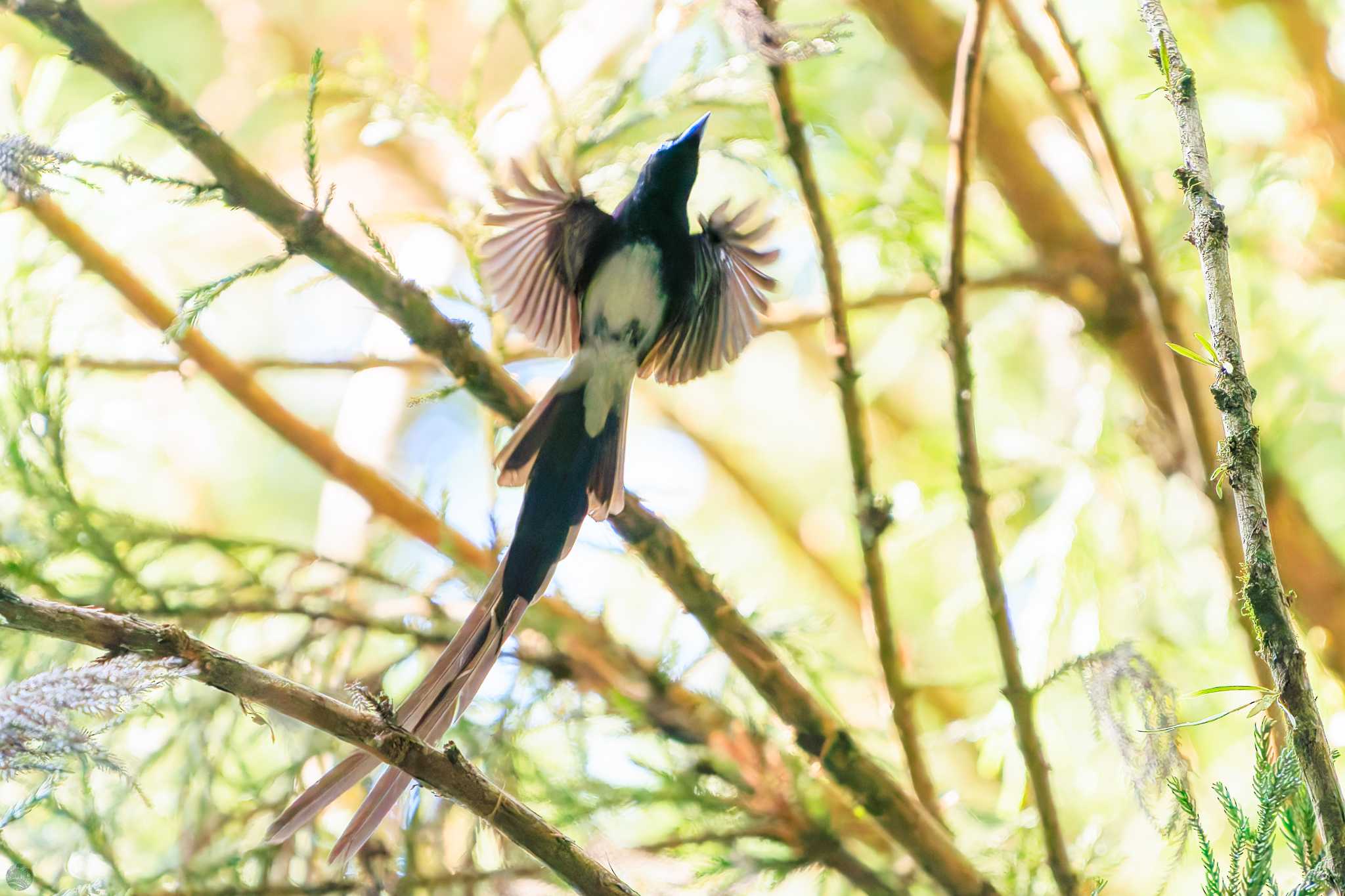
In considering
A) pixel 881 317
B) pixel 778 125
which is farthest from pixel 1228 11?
pixel 778 125

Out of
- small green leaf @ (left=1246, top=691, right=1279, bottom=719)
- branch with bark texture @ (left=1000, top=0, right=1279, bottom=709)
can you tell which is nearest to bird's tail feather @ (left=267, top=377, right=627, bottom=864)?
small green leaf @ (left=1246, top=691, right=1279, bottom=719)

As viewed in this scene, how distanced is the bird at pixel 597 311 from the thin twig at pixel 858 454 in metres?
0.11

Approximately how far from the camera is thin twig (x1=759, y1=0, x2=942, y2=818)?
1376 mm

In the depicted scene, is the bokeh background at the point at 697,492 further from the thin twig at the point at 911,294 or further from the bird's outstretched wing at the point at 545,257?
the bird's outstretched wing at the point at 545,257

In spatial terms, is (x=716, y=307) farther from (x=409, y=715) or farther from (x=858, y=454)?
(x=409, y=715)

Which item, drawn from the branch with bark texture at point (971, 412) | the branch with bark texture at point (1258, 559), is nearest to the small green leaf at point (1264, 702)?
the branch with bark texture at point (1258, 559)

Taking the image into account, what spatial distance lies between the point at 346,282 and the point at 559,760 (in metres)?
0.85

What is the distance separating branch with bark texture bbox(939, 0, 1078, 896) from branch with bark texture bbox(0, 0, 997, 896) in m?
0.17

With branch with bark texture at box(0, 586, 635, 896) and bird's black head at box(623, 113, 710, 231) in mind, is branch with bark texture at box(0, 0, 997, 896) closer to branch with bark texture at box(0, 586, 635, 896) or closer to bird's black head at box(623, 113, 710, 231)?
bird's black head at box(623, 113, 710, 231)

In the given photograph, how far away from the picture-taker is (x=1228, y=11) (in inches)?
96.5

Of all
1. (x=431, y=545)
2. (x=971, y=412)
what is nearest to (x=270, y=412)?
(x=431, y=545)

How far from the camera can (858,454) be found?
1.50m

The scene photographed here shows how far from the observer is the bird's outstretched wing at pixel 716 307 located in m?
1.61

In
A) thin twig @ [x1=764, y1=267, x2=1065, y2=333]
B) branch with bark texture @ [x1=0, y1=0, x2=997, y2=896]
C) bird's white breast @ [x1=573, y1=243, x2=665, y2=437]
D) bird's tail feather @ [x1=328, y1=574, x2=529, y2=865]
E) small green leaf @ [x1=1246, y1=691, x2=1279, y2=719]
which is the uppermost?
thin twig @ [x1=764, y1=267, x2=1065, y2=333]
